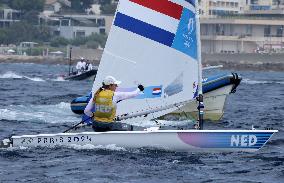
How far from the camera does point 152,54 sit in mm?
21609

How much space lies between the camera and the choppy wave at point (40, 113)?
93.4 feet

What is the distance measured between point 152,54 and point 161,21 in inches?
29.7

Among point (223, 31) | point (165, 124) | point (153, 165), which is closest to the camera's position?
point (153, 165)

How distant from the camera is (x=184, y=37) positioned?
69.6 feet

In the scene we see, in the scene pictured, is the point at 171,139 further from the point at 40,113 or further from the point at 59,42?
the point at 59,42

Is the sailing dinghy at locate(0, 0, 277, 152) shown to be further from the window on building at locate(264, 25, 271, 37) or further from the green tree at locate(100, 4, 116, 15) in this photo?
the green tree at locate(100, 4, 116, 15)

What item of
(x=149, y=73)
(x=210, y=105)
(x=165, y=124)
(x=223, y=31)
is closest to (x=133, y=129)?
(x=149, y=73)

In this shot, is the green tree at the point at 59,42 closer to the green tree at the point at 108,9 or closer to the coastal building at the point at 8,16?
the coastal building at the point at 8,16

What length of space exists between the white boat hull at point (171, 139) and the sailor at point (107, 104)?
0.48 metres

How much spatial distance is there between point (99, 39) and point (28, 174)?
423ft

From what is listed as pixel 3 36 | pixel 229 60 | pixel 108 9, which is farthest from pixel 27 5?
pixel 229 60

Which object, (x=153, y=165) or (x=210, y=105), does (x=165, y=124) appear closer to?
(x=210, y=105)

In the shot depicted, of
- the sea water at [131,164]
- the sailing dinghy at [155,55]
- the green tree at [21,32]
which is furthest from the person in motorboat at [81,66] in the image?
the green tree at [21,32]

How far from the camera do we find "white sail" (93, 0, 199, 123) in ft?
69.8
